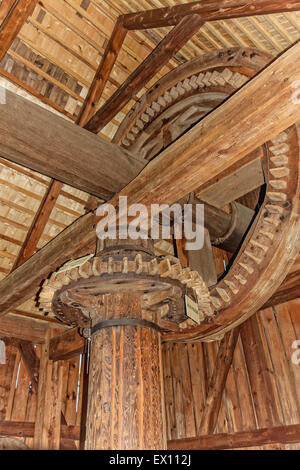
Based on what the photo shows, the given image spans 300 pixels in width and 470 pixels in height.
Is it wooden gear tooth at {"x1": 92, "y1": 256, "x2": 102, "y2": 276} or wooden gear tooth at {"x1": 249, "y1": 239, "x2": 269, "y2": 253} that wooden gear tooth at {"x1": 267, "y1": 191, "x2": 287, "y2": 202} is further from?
wooden gear tooth at {"x1": 92, "y1": 256, "x2": 102, "y2": 276}

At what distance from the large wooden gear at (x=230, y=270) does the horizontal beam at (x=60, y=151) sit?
2.26 feet

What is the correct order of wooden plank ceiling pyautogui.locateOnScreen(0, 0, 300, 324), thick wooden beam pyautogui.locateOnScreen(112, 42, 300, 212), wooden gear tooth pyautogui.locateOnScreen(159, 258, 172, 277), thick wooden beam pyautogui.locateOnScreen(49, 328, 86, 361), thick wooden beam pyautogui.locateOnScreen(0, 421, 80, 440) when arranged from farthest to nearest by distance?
1. thick wooden beam pyautogui.locateOnScreen(0, 421, 80, 440)
2. thick wooden beam pyautogui.locateOnScreen(49, 328, 86, 361)
3. wooden plank ceiling pyautogui.locateOnScreen(0, 0, 300, 324)
4. wooden gear tooth pyautogui.locateOnScreen(159, 258, 172, 277)
5. thick wooden beam pyautogui.locateOnScreen(112, 42, 300, 212)

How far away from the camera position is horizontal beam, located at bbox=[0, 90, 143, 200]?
2469 mm

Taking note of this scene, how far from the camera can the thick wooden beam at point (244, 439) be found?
13.5 ft

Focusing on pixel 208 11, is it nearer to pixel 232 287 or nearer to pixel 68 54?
pixel 68 54

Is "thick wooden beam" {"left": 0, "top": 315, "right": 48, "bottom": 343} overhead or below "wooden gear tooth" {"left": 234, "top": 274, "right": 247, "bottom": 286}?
overhead

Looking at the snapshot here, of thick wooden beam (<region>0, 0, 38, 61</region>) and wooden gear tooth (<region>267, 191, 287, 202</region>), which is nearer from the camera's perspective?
wooden gear tooth (<region>267, 191, 287, 202</region>)

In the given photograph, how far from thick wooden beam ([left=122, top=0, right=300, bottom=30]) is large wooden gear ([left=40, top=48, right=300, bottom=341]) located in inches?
11.1

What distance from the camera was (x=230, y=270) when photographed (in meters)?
2.85

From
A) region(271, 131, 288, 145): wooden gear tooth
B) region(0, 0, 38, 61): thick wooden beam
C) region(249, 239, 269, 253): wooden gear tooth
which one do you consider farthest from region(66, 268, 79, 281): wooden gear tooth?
region(0, 0, 38, 61): thick wooden beam

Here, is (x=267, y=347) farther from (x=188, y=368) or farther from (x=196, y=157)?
(x=196, y=157)

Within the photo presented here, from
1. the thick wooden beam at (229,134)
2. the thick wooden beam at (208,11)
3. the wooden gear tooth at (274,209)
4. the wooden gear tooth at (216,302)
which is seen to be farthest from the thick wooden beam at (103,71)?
the wooden gear tooth at (216,302)

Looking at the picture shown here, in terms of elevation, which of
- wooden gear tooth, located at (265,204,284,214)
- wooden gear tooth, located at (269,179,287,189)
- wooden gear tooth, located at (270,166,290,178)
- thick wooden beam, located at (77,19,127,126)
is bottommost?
wooden gear tooth, located at (265,204,284,214)

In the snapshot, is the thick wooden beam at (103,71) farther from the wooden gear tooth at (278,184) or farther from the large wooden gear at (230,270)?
the wooden gear tooth at (278,184)
